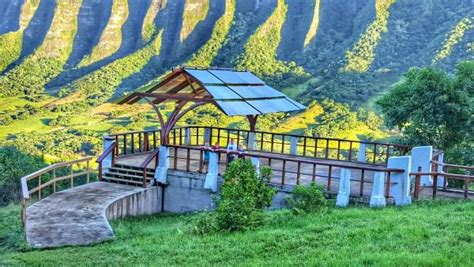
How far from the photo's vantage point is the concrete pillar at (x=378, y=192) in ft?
40.6

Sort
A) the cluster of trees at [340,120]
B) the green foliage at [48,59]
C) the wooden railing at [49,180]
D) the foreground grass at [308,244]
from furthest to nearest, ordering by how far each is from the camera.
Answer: the green foliage at [48,59] → the cluster of trees at [340,120] → the wooden railing at [49,180] → the foreground grass at [308,244]

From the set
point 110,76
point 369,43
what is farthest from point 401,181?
point 110,76

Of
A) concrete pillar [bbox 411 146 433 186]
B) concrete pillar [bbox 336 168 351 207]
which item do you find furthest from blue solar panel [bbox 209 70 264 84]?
concrete pillar [bbox 411 146 433 186]

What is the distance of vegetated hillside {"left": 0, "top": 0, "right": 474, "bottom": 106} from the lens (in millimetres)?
58812

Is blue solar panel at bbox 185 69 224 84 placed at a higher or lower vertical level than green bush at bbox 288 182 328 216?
higher

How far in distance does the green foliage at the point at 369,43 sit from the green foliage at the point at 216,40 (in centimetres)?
2661

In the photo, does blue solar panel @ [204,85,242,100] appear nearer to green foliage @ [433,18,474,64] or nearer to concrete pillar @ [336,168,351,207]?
concrete pillar @ [336,168,351,207]

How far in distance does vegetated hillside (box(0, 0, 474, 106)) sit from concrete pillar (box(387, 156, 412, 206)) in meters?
38.1

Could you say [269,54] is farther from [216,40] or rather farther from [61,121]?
[61,121]

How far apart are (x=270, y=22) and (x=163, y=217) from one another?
77.5 m

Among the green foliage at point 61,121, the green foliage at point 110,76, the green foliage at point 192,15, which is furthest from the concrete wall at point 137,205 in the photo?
the green foliage at point 192,15

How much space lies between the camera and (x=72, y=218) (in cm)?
1213

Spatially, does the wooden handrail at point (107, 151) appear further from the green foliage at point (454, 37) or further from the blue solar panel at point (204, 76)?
the green foliage at point (454, 37)

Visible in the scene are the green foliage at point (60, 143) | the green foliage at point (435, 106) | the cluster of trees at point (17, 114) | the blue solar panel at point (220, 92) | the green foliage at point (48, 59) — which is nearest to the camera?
the blue solar panel at point (220, 92)
